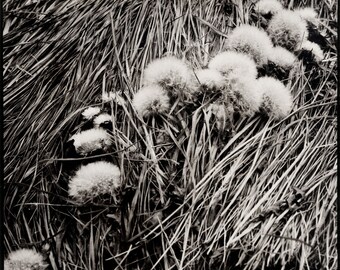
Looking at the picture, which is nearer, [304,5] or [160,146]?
[160,146]

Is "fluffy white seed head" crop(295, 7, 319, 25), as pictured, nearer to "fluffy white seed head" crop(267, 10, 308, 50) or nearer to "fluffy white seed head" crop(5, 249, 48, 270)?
"fluffy white seed head" crop(267, 10, 308, 50)

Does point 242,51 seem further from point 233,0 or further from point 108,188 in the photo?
point 108,188

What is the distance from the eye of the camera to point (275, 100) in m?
0.78

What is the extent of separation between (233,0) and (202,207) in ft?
1.62

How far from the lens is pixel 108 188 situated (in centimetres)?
74

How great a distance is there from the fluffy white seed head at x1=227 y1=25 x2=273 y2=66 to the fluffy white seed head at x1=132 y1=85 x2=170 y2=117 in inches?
7.4

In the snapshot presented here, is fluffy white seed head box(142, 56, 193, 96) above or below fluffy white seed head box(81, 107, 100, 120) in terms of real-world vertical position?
above

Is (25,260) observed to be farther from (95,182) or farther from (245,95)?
(245,95)

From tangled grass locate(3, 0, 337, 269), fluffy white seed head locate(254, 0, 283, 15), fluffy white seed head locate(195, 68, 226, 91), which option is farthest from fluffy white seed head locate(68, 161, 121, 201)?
fluffy white seed head locate(254, 0, 283, 15)

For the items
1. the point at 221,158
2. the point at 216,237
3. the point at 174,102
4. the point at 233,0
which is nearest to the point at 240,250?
the point at 216,237

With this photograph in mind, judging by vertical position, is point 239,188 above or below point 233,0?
below

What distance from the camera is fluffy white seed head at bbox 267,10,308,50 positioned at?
2.78ft

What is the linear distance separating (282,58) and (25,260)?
0.67m

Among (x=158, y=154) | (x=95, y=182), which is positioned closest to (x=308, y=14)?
(x=158, y=154)
